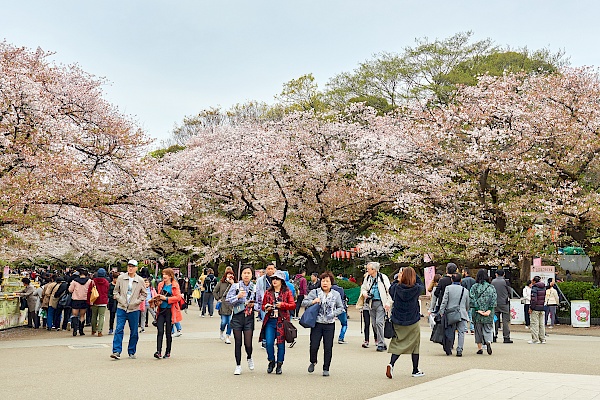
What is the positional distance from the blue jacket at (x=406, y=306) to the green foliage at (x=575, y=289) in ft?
46.1

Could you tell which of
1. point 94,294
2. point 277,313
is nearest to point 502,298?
point 277,313

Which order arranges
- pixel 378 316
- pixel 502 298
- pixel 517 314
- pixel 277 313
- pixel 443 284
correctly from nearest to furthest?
pixel 277 313
pixel 443 284
pixel 378 316
pixel 502 298
pixel 517 314

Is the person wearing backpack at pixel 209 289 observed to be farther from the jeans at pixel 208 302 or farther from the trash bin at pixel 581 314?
the trash bin at pixel 581 314

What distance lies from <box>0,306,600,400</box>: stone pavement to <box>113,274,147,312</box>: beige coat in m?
0.98

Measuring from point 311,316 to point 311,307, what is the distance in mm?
158

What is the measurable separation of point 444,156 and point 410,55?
23.6m

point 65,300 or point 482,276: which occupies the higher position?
point 482,276

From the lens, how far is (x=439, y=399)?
749 centimetres

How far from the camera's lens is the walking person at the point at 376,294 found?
1280 centimetres

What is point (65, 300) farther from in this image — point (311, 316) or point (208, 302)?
point (311, 316)

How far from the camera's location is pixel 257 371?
10.3 meters

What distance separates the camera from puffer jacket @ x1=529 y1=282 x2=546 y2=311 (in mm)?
15055

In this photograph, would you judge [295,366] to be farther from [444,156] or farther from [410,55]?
[410,55]

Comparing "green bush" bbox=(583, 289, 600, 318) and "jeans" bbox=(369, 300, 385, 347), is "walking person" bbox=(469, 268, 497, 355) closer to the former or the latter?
"jeans" bbox=(369, 300, 385, 347)
